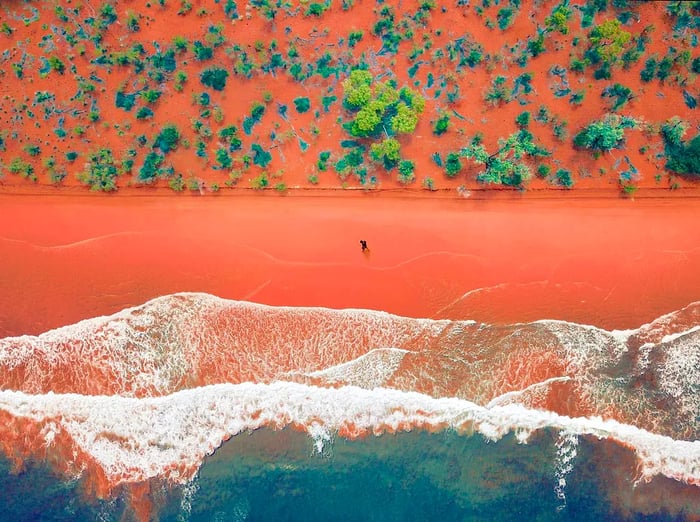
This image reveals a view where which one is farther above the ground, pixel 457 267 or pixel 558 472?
pixel 457 267

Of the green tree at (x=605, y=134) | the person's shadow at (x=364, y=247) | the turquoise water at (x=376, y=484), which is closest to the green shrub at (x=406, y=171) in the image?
the person's shadow at (x=364, y=247)

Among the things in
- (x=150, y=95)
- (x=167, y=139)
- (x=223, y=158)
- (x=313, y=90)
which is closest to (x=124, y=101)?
(x=150, y=95)

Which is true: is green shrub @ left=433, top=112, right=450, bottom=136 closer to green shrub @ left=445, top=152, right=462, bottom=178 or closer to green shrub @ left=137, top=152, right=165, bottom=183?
green shrub @ left=445, top=152, right=462, bottom=178

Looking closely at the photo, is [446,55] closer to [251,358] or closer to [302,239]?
[302,239]

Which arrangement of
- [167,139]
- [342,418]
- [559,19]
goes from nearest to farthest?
[342,418] → [559,19] → [167,139]

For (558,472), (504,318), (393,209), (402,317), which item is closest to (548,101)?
(393,209)

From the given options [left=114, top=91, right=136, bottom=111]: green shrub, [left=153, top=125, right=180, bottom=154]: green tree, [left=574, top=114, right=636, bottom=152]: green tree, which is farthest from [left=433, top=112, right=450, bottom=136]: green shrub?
[left=114, top=91, right=136, bottom=111]: green shrub

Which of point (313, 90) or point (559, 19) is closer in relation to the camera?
point (559, 19)

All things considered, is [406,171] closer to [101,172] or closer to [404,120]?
[404,120]
